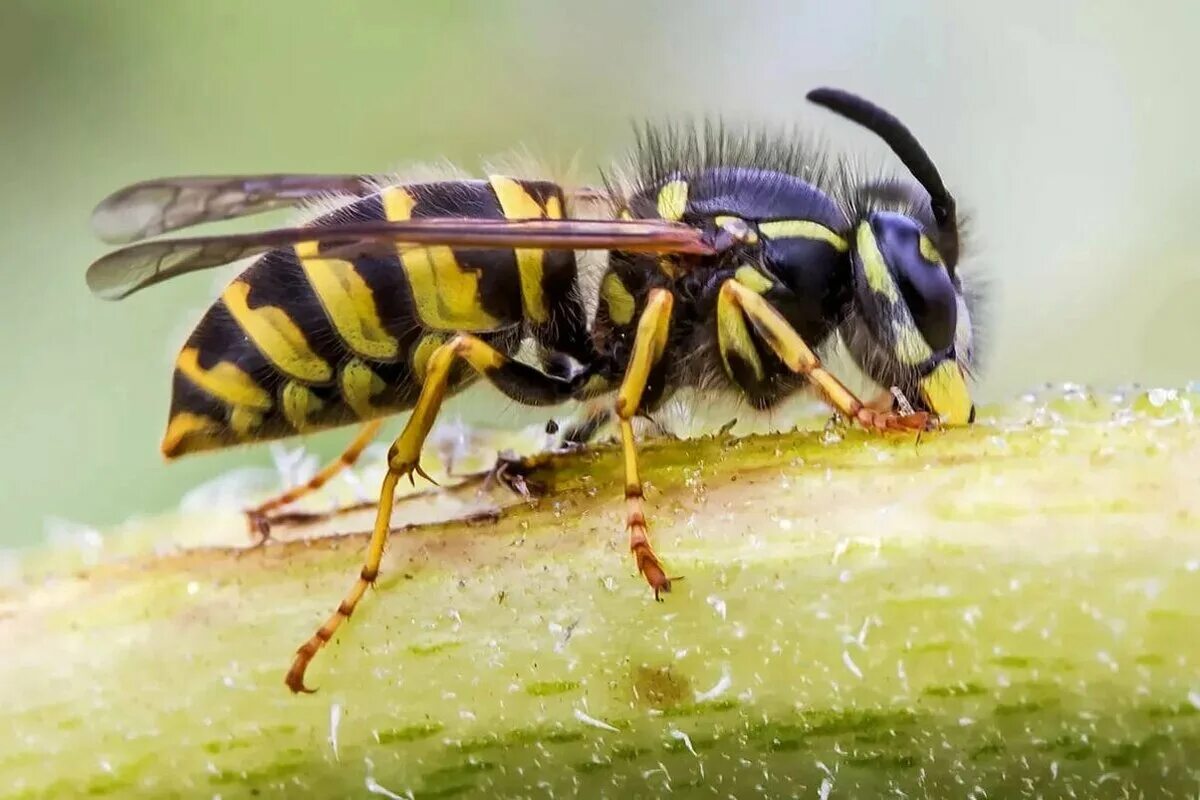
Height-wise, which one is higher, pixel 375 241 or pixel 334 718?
pixel 375 241

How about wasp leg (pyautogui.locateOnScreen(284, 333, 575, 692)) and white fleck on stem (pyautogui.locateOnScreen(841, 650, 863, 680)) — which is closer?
white fleck on stem (pyautogui.locateOnScreen(841, 650, 863, 680))

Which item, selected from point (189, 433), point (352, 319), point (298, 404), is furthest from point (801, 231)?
point (189, 433)

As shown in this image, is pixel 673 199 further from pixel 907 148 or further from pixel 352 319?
pixel 352 319

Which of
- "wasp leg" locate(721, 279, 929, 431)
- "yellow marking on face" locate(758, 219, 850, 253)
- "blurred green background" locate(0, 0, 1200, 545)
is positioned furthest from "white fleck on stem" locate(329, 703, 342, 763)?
"blurred green background" locate(0, 0, 1200, 545)

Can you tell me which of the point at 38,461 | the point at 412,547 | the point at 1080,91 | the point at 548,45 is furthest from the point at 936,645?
the point at 548,45

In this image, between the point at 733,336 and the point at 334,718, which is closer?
the point at 334,718

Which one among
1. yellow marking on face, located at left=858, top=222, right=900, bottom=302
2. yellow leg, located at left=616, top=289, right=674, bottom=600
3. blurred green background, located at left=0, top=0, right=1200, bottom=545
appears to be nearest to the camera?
yellow leg, located at left=616, top=289, right=674, bottom=600

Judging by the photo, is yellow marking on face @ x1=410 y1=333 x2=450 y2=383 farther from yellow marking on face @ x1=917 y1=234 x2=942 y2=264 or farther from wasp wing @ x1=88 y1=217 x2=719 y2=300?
yellow marking on face @ x1=917 y1=234 x2=942 y2=264
